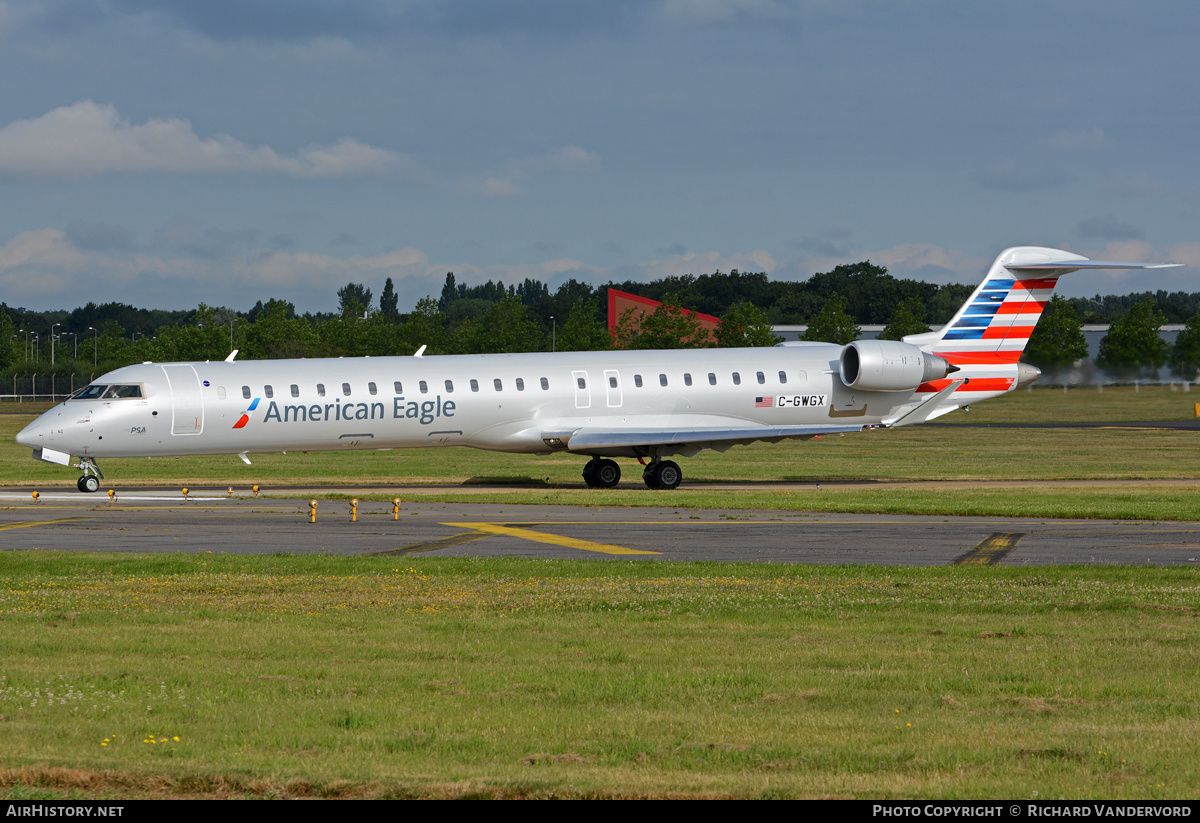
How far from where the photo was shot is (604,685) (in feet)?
33.7

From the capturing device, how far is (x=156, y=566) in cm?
1798

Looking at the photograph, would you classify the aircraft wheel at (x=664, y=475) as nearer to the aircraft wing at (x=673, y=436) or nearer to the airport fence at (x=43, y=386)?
the aircraft wing at (x=673, y=436)

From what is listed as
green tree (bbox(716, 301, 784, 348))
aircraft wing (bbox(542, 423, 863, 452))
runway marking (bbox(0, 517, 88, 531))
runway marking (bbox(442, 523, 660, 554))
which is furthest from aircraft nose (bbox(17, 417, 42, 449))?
green tree (bbox(716, 301, 784, 348))

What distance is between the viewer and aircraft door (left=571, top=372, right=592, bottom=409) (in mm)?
35156

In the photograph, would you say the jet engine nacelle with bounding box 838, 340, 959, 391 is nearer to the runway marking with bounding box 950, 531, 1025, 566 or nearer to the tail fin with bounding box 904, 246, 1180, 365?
the tail fin with bounding box 904, 246, 1180, 365

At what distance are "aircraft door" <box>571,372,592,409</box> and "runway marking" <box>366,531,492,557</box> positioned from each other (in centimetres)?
1217

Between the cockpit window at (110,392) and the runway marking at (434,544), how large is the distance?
13.5 meters

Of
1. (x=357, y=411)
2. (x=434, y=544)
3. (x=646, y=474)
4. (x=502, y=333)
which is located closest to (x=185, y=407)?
(x=357, y=411)

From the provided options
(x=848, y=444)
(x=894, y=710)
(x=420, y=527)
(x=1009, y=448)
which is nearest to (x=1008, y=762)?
(x=894, y=710)

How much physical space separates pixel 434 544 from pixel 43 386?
9934 cm

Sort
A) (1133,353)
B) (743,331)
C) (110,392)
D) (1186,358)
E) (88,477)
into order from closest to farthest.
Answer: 1. (110,392)
2. (88,477)
3. (1133,353)
4. (1186,358)
5. (743,331)

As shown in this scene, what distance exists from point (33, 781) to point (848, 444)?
51.2 m

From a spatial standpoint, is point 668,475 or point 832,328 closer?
point 668,475

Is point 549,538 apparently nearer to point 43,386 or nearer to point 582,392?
point 582,392
